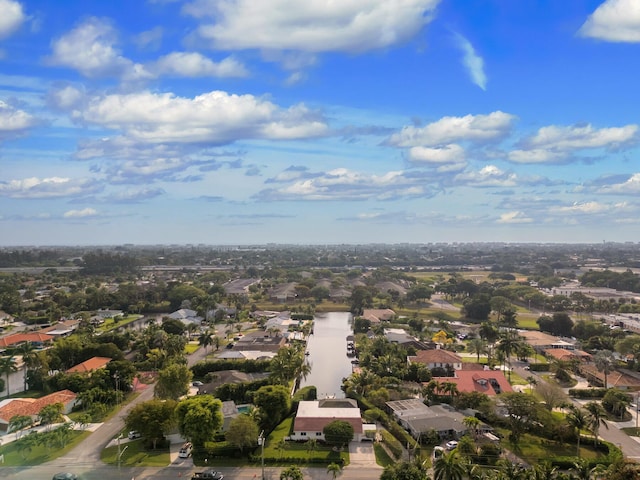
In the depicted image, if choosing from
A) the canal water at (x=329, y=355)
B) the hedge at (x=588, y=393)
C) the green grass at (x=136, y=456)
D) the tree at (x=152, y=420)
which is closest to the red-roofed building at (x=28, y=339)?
the canal water at (x=329, y=355)

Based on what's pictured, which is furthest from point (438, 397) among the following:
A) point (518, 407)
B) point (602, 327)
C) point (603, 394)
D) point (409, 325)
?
point (602, 327)

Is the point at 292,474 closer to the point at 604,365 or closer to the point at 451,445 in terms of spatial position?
the point at 451,445

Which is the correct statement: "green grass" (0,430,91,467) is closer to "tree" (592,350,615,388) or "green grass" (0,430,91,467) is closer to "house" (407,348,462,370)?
"house" (407,348,462,370)

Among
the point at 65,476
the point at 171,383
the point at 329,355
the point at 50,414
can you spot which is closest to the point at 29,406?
the point at 50,414

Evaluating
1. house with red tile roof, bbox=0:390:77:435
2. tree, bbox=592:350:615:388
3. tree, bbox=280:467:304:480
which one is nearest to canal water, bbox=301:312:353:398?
tree, bbox=280:467:304:480

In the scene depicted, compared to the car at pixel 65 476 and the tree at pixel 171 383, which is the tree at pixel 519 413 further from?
the car at pixel 65 476

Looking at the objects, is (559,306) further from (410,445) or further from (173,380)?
(173,380)
